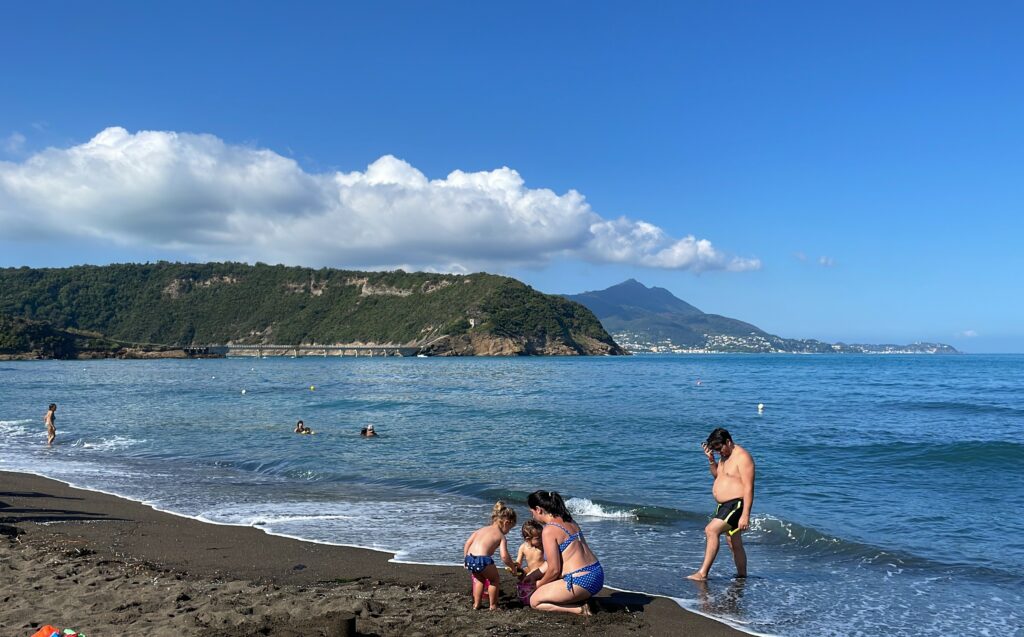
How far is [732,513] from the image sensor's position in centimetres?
792

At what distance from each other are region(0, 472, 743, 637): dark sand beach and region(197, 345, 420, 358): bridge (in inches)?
6446

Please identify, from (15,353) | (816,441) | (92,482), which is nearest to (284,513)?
(92,482)

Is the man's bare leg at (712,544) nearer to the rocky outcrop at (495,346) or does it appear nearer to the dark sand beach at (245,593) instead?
the dark sand beach at (245,593)

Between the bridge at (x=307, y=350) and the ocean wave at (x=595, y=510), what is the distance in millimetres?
160825

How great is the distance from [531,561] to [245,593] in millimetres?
2872

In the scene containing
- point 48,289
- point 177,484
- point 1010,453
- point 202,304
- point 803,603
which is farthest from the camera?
point 202,304

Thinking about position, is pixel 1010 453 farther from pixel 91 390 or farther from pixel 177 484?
pixel 91 390

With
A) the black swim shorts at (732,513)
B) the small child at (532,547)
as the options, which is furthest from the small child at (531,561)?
the black swim shorts at (732,513)

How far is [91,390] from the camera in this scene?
163ft

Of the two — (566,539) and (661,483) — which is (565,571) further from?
(661,483)

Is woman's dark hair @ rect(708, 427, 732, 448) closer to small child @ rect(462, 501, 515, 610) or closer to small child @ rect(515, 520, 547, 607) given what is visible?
small child @ rect(515, 520, 547, 607)

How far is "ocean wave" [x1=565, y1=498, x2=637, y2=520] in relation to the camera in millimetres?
11945

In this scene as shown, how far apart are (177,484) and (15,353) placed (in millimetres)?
142284

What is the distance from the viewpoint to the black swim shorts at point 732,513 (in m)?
7.88
